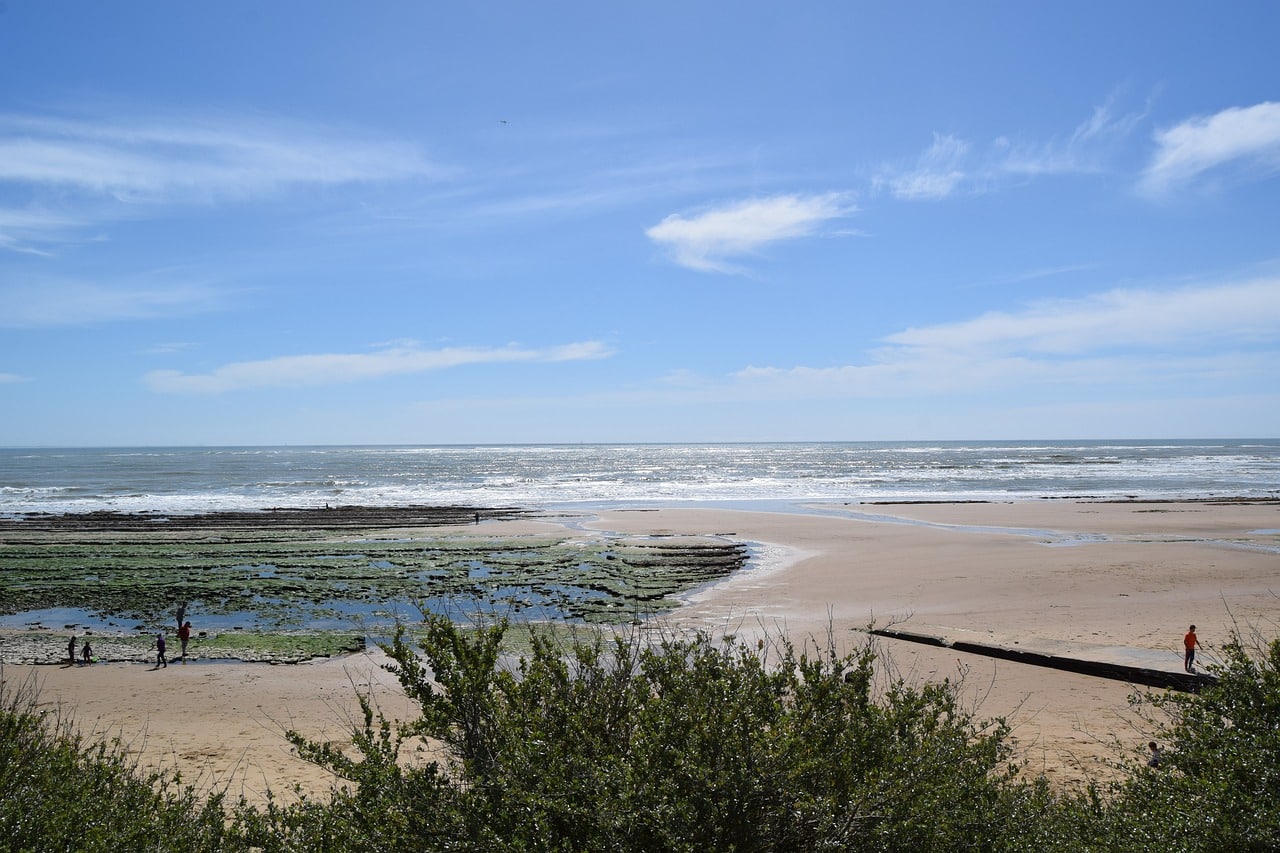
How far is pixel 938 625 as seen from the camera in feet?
66.3

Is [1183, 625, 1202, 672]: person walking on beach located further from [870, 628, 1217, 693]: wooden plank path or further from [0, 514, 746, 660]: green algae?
[0, 514, 746, 660]: green algae

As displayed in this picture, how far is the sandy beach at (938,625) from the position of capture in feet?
41.4

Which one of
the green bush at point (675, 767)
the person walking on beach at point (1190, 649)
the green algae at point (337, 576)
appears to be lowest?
the green algae at point (337, 576)

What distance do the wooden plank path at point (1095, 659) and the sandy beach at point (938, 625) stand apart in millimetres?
125

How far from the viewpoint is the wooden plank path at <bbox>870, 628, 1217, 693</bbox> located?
14.6 m

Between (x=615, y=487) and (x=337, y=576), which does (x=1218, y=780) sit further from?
(x=615, y=487)

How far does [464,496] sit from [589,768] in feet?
221

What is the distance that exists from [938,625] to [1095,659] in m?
4.61

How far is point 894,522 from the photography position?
147 ft

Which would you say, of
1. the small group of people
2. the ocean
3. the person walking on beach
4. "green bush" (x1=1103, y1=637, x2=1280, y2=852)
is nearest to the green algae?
the small group of people

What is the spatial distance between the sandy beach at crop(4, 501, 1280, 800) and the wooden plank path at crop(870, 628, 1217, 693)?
12 centimetres

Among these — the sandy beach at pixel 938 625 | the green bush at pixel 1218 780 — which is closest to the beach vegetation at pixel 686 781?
the green bush at pixel 1218 780

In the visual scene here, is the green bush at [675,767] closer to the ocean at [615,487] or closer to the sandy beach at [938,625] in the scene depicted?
the sandy beach at [938,625]

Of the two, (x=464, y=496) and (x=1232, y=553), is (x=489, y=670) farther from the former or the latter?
(x=464, y=496)
